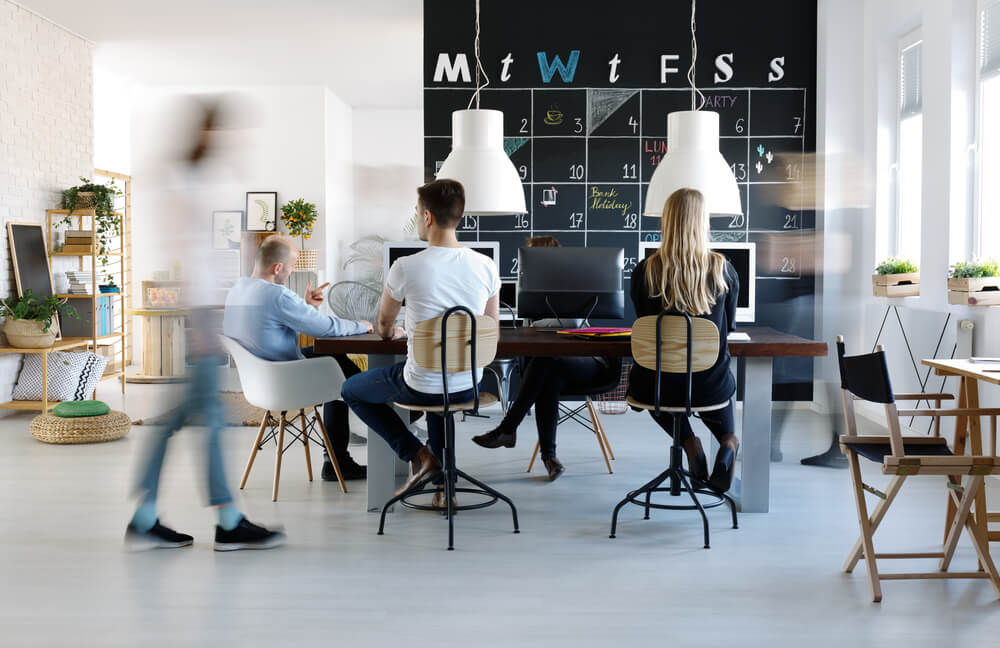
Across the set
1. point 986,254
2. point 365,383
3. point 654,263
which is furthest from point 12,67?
point 986,254

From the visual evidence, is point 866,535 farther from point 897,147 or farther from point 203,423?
point 897,147

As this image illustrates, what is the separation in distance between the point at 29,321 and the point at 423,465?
149 inches

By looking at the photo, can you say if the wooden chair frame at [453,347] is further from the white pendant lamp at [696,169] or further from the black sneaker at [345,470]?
the white pendant lamp at [696,169]

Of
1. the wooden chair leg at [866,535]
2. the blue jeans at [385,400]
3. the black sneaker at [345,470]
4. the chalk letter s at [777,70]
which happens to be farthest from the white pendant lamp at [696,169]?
the chalk letter s at [777,70]

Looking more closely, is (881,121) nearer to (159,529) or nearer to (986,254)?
(986,254)

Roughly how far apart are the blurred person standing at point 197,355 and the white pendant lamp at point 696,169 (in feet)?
6.62

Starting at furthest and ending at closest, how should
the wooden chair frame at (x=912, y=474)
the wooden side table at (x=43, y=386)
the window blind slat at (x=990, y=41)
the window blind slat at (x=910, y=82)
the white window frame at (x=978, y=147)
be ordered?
the wooden side table at (x=43, y=386), the window blind slat at (x=910, y=82), the white window frame at (x=978, y=147), the window blind slat at (x=990, y=41), the wooden chair frame at (x=912, y=474)

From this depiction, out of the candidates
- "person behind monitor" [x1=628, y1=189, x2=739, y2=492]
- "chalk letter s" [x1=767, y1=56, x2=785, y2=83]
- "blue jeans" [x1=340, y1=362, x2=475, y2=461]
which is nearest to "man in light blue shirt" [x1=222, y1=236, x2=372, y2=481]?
"blue jeans" [x1=340, y1=362, x2=475, y2=461]

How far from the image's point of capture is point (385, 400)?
10.9 feet

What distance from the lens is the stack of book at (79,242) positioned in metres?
6.57

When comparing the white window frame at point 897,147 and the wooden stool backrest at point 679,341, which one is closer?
the wooden stool backrest at point 679,341

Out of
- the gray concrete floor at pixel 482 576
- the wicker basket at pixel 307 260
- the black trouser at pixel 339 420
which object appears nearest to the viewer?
the gray concrete floor at pixel 482 576

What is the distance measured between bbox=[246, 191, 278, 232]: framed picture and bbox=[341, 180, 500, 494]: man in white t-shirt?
6140mm

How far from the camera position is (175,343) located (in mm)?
7871
